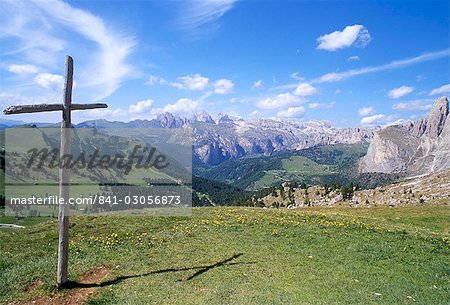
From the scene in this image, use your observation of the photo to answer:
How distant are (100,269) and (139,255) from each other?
3331 mm

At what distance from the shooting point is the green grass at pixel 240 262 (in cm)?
1805

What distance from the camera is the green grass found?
59.2 ft

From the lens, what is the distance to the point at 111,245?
2666 centimetres

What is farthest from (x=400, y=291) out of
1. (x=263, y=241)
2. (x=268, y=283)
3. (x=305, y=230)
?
(x=305, y=230)

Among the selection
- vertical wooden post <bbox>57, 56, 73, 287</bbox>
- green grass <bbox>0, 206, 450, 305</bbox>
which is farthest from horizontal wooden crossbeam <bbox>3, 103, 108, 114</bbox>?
green grass <bbox>0, 206, 450, 305</bbox>

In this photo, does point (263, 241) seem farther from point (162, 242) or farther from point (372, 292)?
point (372, 292)

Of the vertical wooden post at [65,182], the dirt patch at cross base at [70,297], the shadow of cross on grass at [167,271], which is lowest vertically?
the dirt patch at cross base at [70,297]

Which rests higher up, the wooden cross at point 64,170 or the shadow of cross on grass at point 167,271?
the wooden cross at point 64,170

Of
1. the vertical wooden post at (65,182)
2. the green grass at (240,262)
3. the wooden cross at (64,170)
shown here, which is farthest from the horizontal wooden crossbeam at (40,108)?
the green grass at (240,262)

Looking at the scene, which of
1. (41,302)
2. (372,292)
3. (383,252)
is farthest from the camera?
(383,252)

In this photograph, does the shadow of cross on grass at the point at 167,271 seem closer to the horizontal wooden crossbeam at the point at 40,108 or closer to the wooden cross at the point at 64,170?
the wooden cross at the point at 64,170

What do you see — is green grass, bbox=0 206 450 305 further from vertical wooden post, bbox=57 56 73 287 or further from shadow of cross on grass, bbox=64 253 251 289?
vertical wooden post, bbox=57 56 73 287

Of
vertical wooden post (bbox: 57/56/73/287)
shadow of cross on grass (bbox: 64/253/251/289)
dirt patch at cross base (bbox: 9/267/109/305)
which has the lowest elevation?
dirt patch at cross base (bbox: 9/267/109/305)

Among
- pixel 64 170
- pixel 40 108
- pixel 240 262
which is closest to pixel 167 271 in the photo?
pixel 240 262
